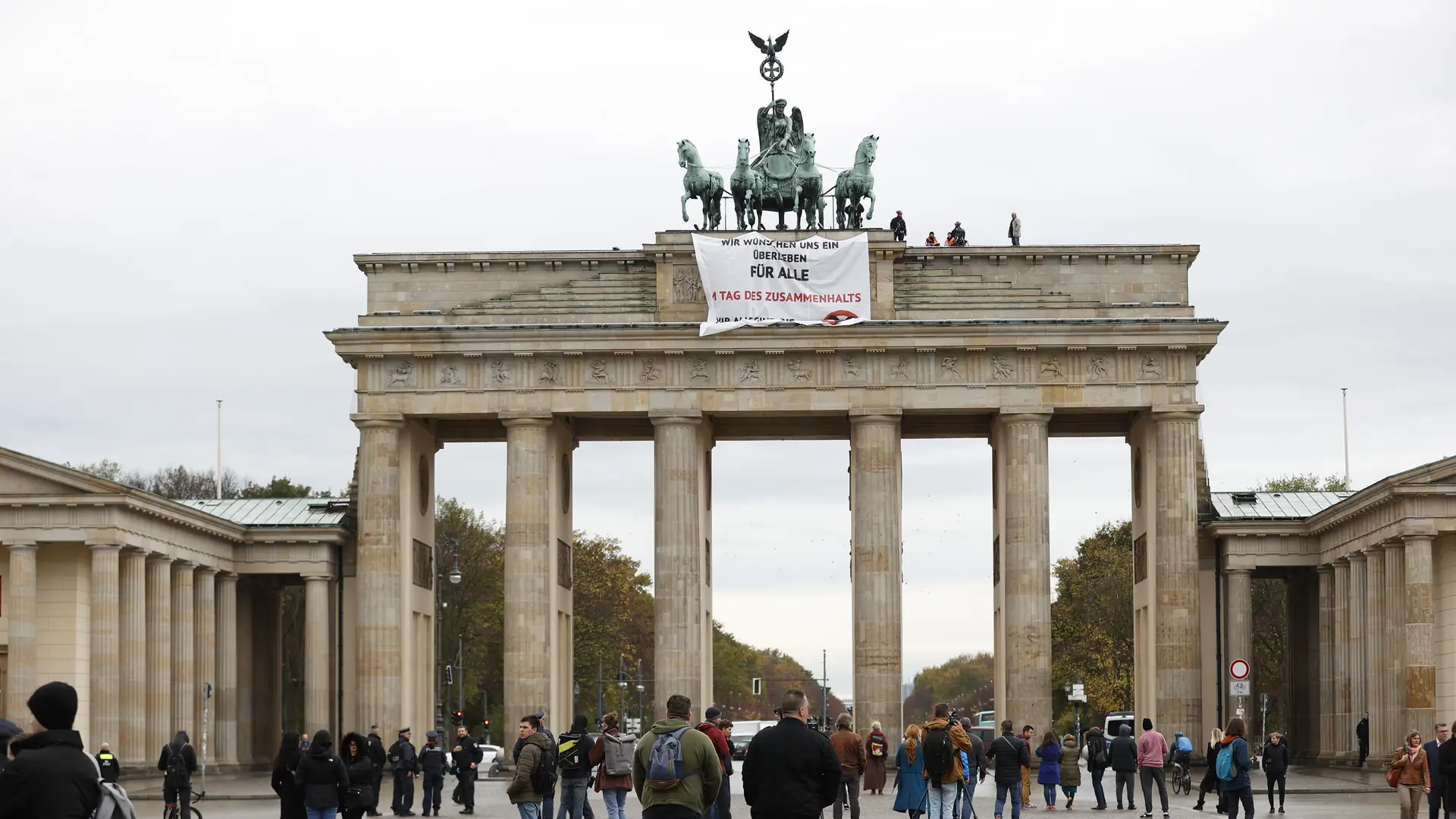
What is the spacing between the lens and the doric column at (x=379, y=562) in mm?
63875

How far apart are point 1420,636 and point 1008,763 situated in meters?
18.6

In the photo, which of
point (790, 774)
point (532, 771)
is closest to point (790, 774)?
point (790, 774)

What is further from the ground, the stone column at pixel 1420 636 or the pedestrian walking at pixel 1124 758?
the stone column at pixel 1420 636

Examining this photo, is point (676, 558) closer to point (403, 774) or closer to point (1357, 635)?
point (1357, 635)

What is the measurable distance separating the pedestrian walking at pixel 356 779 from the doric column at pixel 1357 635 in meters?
34.4

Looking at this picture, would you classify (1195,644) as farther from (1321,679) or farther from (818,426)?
(818,426)

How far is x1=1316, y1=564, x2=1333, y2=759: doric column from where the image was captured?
62.8m

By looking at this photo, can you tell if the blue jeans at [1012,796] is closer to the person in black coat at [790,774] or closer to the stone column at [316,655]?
the person in black coat at [790,774]

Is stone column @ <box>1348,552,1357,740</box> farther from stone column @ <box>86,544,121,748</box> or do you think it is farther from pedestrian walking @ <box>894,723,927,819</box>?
stone column @ <box>86,544,121,748</box>

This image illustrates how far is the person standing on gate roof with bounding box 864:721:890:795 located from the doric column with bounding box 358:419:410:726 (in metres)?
18.3

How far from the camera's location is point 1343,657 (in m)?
59.9

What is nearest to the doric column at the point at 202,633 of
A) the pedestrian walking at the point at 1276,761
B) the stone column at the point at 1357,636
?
the stone column at the point at 1357,636

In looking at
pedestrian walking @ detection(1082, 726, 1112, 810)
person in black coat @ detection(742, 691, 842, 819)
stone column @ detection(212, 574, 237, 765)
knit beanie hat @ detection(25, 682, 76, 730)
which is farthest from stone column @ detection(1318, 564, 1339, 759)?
knit beanie hat @ detection(25, 682, 76, 730)

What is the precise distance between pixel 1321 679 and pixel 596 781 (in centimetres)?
3982
